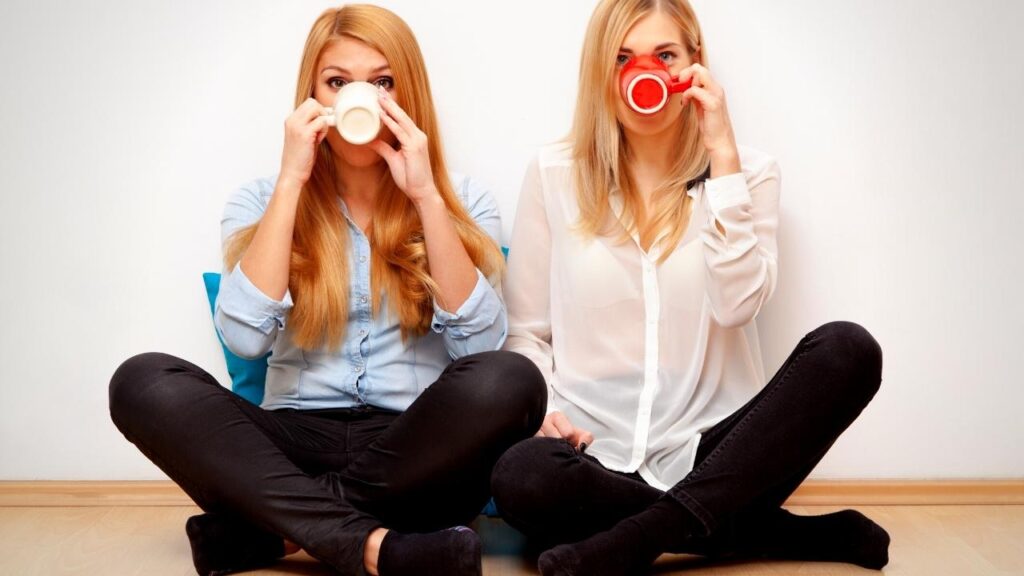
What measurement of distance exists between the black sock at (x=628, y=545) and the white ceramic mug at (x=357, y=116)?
66 centimetres

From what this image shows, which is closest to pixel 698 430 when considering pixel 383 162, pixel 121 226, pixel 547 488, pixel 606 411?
pixel 606 411

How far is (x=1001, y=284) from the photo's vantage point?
2080mm

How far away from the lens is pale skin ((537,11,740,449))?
170cm

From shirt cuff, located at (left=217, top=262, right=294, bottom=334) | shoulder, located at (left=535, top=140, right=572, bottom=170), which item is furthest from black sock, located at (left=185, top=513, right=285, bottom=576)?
shoulder, located at (left=535, top=140, right=572, bottom=170)

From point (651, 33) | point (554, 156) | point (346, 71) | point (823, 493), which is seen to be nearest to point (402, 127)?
point (346, 71)

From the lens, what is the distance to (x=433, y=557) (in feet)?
4.77

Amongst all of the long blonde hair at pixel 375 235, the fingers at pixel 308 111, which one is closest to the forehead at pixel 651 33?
the long blonde hair at pixel 375 235

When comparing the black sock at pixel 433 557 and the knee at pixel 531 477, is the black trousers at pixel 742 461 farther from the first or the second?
the black sock at pixel 433 557

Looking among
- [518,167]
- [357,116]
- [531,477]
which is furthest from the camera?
[518,167]

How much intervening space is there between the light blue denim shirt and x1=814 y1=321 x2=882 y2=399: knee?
20.1 inches

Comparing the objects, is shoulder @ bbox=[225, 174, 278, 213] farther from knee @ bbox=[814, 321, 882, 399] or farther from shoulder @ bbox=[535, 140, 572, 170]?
knee @ bbox=[814, 321, 882, 399]

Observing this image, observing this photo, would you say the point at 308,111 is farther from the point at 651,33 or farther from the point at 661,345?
the point at 661,345

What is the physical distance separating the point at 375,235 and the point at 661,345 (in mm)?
488

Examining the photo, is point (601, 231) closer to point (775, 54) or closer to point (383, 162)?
point (383, 162)
